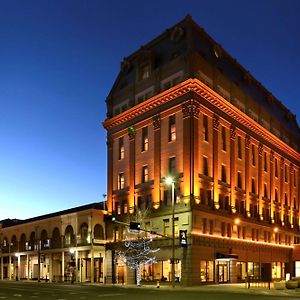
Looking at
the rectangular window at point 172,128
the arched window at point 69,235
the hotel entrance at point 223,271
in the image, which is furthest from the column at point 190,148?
the arched window at point 69,235

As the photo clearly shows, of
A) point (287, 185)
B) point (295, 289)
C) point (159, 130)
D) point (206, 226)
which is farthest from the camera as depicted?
point (287, 185)

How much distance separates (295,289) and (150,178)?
27652 mm

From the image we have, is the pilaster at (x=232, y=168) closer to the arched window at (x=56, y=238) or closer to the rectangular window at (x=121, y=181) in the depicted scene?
the rectangular window at (x=121, y=181)

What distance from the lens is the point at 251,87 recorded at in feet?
288

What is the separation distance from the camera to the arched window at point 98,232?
77.9 meters

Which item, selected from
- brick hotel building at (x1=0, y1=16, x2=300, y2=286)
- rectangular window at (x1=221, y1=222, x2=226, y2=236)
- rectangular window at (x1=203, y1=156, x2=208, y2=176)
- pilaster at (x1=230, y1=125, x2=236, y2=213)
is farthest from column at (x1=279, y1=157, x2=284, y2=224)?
rectangular window at (x1=203, y1=156, x2=208, y2=176)

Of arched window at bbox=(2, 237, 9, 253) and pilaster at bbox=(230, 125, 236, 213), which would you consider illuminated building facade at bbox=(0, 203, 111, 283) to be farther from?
pilaster at bbox=(230, 125, 236, 213)

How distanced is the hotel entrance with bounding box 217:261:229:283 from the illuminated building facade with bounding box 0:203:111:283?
1765 centimetres

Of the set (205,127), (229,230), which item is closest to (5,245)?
(229,230)

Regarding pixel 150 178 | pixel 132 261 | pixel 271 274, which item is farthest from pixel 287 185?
pixel 132 261

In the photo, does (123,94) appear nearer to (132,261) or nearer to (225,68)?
(225,68)

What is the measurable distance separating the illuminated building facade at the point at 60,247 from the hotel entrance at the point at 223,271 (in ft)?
57.9

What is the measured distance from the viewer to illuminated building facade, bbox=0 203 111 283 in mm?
76500

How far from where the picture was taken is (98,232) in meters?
78.5
